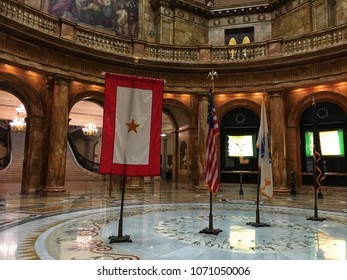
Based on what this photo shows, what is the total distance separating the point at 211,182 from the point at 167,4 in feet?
48.4

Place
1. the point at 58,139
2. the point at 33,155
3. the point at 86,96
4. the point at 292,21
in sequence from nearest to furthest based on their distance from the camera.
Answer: the point at 58,139
the point at 33,155
the point at 86,96
the point at 292,21

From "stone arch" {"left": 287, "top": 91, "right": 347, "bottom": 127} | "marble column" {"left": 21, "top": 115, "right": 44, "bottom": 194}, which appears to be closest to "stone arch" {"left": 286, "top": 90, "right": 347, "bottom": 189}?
"stone arch" {"left": 287, "top": 91, "right": 347, "bottom": 127}

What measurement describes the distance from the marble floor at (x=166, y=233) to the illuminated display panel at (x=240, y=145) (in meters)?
6.48

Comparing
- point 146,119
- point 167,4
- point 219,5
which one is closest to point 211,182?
point 146,119

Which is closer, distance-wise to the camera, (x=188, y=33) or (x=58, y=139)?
(x=58, y=139)

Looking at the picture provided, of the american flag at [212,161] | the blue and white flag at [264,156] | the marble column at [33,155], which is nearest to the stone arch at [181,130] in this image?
the marble column at [33,155]

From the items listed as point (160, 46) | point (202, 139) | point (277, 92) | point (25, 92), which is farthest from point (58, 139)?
point (277, 92)

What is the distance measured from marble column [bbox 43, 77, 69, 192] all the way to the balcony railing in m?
2.20

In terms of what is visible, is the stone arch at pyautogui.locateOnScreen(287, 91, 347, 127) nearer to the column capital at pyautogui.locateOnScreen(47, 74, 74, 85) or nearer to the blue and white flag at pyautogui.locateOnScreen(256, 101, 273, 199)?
the blue and white flag at pyautogui.locateOnScreen(256, 101, 273, 199)

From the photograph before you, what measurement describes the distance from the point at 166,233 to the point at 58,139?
26.3 feet

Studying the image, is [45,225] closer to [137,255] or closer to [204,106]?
[137,255]

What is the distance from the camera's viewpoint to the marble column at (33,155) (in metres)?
11.7

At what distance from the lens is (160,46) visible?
14.5 m

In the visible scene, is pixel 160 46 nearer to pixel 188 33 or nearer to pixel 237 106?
pixel 188 33
